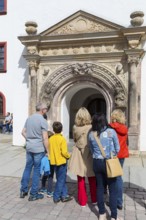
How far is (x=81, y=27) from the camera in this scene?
9352mm

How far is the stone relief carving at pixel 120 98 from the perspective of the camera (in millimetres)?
8695

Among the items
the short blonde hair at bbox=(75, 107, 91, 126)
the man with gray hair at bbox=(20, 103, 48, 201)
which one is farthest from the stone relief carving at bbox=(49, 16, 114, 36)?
the short blonde hair at bbox=(75, 107, 91, 126)

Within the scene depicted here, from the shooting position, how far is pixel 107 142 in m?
3.62

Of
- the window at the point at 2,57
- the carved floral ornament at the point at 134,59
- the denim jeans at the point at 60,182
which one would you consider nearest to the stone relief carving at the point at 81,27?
the carved floral ornament at the point at 134,59

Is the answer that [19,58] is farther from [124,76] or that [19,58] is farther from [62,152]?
[62,152]

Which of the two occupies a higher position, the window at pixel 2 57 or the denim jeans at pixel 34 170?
the window at pixel 2 57

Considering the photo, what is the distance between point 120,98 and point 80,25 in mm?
3138

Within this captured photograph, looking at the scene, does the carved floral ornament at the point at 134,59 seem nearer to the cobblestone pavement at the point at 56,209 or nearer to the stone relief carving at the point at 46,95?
the stone relief carving at the point at 46,95

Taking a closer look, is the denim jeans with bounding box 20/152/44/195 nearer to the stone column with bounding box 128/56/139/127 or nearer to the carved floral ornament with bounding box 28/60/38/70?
the stone column with bounding box 128/56/139/127

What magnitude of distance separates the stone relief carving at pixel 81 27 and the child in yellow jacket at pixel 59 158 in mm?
5773

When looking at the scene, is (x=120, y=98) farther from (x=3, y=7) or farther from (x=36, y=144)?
(x=3, y=7)

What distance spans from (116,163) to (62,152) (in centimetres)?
113

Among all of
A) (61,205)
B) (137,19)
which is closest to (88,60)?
(137,19)

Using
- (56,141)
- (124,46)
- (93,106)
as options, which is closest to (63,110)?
(93,106)
